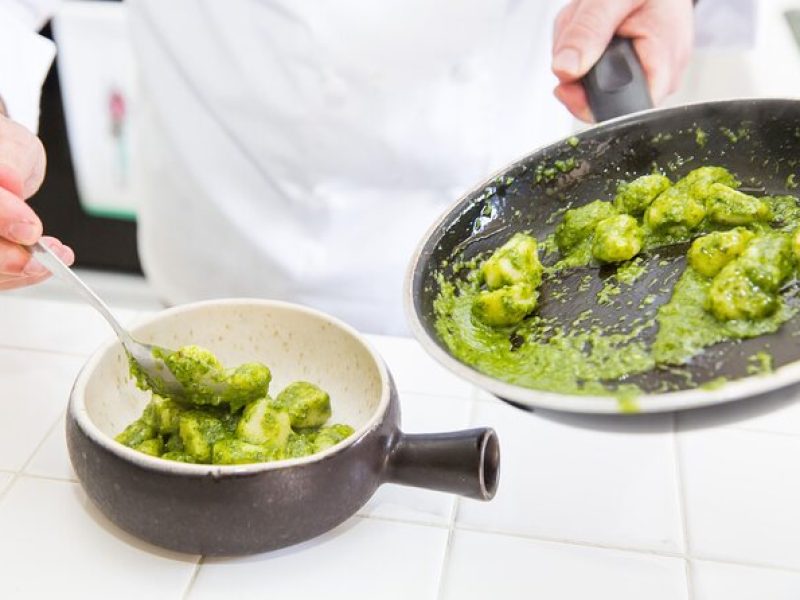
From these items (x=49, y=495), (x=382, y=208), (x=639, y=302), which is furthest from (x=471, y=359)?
(x=382, y=208)

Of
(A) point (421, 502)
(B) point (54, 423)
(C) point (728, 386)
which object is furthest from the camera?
(B) point (54, 423)

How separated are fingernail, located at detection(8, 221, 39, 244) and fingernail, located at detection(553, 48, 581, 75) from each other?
2.02ft

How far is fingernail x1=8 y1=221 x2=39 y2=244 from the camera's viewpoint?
950 millimetres

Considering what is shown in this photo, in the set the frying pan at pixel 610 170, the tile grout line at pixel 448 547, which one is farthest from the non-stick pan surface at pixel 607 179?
the tile grout line at pixel 448 547

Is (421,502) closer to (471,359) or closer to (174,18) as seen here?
(471,359)

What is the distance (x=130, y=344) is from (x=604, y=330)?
495 mm

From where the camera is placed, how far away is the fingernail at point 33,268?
1.01 m

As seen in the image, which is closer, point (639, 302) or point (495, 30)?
point (639, 302)

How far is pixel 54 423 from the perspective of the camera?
3.63ft

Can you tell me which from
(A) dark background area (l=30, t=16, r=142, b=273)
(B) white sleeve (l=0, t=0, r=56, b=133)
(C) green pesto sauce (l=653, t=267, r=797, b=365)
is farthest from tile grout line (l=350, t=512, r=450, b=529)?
(A) dark background area (l=30, t=16, r=142, b=273)

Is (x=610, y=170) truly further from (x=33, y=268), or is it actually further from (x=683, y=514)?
(x=33, y=268)

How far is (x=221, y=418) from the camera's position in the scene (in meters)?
1.01

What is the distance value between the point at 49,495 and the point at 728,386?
0.69m

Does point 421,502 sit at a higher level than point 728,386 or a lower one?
lower
